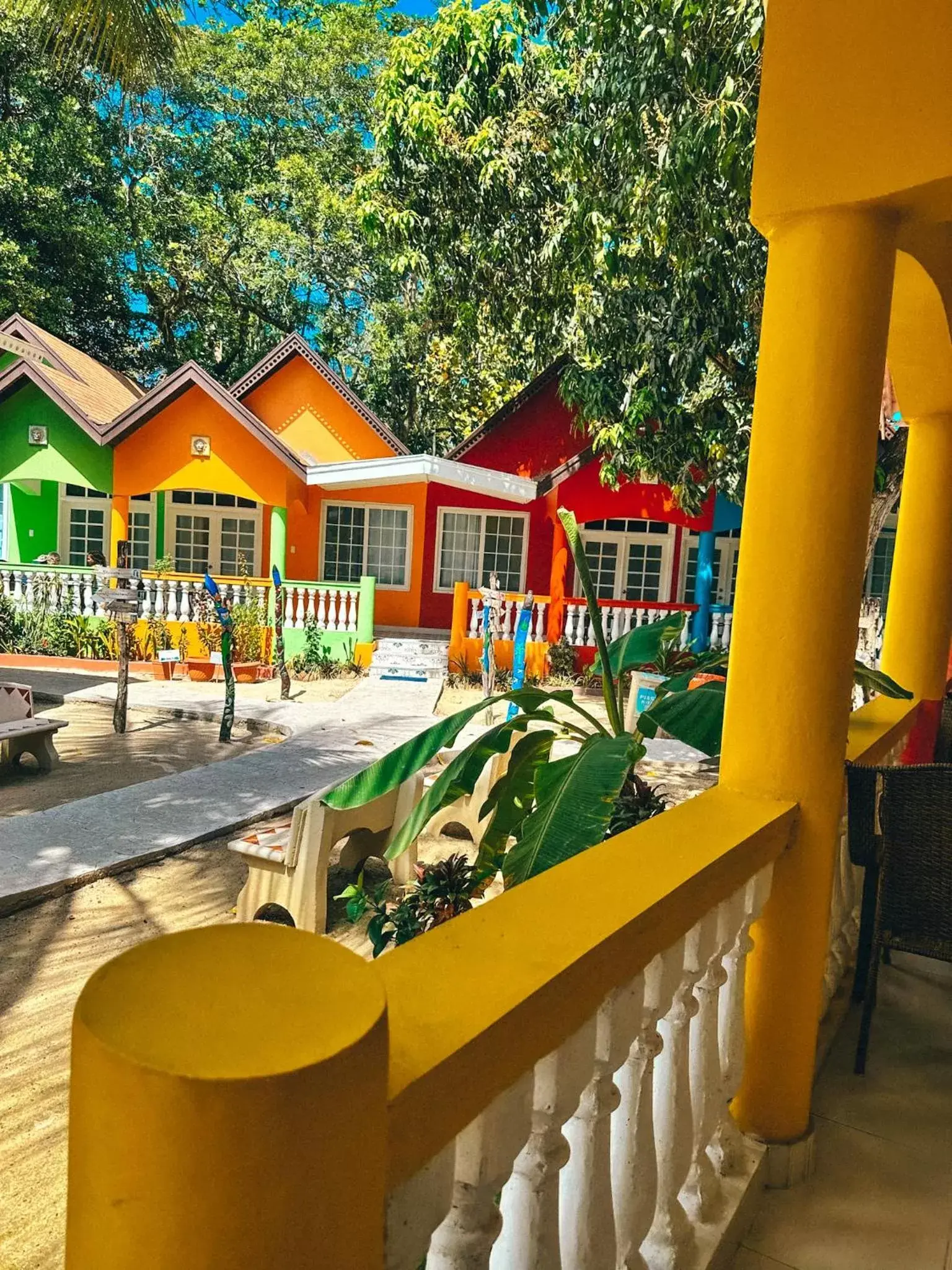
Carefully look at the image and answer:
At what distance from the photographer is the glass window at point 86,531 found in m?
17.5

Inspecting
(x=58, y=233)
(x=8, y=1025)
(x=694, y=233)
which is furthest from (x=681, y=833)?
(x=58, y=233)

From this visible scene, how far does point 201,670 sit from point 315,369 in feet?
24.5

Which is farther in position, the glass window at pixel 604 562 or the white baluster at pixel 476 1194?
the glass window at pixel 604 562

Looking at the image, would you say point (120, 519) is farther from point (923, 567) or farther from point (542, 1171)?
point (542, 1171)

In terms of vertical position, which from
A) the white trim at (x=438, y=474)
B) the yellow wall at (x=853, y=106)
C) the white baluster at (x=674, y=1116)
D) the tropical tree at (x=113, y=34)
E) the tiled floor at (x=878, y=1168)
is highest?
the tropical tree at (x=113, y=34)

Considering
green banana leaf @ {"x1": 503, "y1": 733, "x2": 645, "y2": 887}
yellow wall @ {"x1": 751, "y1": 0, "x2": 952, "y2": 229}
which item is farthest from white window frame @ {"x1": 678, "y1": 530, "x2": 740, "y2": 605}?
yellow wall @ {"x1": 751, "y1": 0, "x2": 952, "y2": 229}

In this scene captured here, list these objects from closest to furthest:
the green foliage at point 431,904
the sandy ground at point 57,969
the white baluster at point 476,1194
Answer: the white baluster at point 476,1194
the sandy ground at point 57,969
the green foliage at point 431,904

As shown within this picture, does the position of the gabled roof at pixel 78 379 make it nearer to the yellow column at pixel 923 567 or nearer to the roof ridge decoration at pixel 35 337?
the roof ridge decoration at pixel 35 337

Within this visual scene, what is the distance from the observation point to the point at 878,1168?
7.47 feet

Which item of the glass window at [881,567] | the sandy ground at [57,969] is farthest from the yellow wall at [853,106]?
the glass window at [881,567]

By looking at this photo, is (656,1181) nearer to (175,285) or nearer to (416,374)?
(416,374)

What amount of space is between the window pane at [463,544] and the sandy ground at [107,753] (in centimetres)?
751

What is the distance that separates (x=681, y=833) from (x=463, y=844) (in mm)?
4963

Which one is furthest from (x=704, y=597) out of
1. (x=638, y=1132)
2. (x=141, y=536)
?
(x=638, y=1132)
